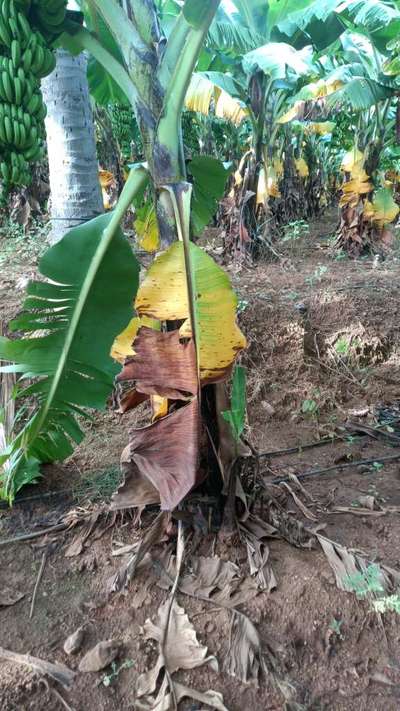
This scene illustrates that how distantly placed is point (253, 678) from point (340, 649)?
0.29 metres

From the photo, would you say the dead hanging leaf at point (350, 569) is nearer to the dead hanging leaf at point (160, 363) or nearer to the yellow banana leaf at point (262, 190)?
the dead hanging leaf at point (160, 363)

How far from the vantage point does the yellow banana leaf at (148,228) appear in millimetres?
1955

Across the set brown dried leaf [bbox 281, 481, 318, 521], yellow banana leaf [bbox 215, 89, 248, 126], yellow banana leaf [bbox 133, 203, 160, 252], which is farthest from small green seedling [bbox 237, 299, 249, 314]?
yellow banana leaf [bbox 215, 89, 248, 126]

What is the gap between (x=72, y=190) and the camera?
2.47 m

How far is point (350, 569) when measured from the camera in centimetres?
154

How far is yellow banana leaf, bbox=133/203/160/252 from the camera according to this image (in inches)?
77.0

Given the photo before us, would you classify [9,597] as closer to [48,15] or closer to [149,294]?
[149,294]

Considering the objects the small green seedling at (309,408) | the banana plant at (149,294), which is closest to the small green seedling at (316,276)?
the small green seedling at (309,408)

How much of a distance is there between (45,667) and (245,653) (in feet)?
1.91

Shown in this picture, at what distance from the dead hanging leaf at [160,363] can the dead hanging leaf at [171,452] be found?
9cm

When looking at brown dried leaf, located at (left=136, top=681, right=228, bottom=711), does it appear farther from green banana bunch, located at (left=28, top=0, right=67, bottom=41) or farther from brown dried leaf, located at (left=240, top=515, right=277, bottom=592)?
green banana bunch, located at (left=28, top=0, right=67, bottom=41)

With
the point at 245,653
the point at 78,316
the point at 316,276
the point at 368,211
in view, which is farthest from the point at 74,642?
the point at 368,211

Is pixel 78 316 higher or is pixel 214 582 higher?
pixel 78 316

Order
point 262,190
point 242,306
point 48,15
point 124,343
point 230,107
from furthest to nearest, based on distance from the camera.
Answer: point 262,190, point 230,107, point 242,306, point 124,343, point 48,15
